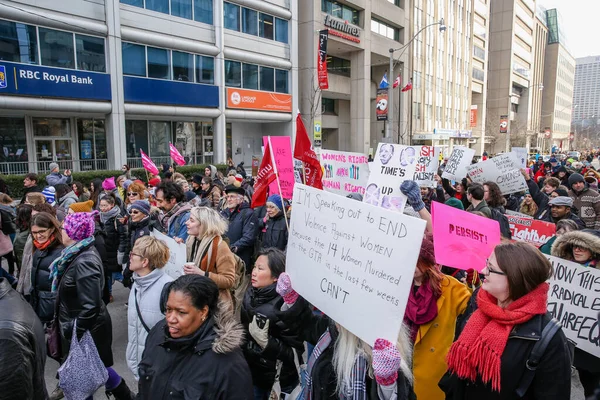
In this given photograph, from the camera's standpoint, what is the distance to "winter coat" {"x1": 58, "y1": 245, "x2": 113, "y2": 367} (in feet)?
11.2

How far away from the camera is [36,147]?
67.9 ft

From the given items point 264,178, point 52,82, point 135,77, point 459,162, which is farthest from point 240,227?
point 135,77

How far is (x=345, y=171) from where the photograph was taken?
754 centimetres

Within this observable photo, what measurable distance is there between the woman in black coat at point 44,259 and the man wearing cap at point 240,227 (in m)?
2.47

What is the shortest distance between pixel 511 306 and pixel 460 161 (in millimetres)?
8178

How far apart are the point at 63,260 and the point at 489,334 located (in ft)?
10.9

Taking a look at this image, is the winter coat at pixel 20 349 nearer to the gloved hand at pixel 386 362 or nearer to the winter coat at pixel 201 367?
the winter coat at pixel 201 367

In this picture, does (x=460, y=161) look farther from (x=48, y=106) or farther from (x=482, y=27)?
(x=482, y=27)

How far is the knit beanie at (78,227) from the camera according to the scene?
362cm

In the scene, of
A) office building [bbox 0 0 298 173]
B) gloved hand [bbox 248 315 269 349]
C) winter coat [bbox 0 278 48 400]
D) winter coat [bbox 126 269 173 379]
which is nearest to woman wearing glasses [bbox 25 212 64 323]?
winter coat [bbox 126 269 173 379]

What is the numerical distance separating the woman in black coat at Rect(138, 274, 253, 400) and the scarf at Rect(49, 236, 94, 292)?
1465 mm

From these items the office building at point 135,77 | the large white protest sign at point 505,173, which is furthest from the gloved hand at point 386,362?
the office building at point 135,77

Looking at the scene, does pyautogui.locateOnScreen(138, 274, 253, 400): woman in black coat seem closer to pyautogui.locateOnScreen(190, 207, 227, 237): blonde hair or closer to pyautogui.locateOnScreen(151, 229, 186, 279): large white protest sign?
pyautogui.locateOnScreen(151, 229, 186, 279): large white protest sign

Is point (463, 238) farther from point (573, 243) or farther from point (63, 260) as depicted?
point (63, 260)
